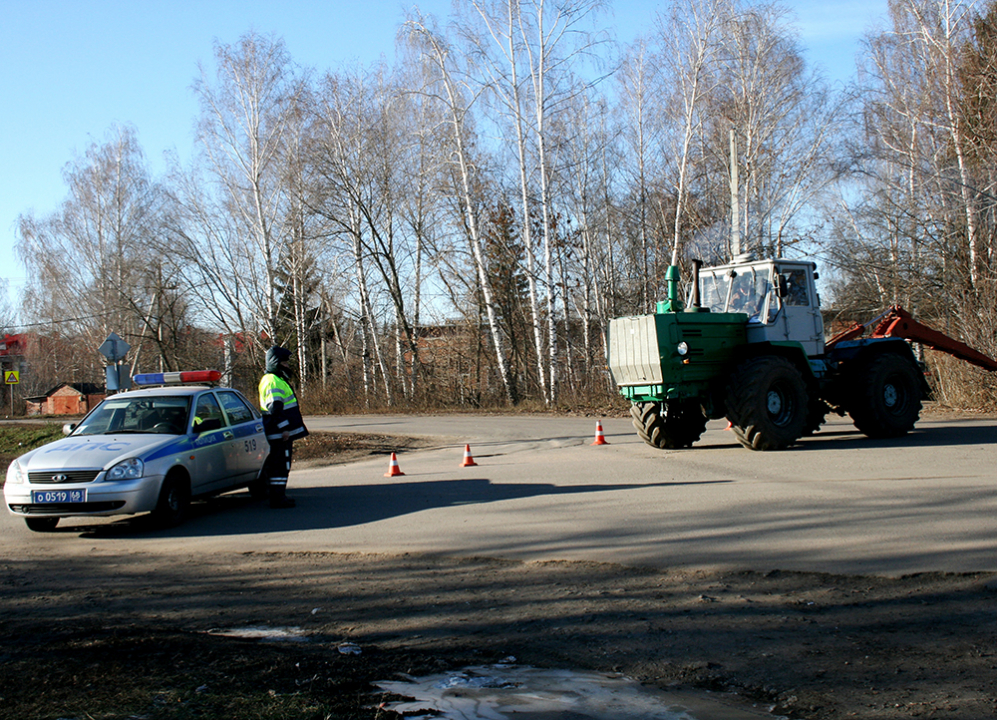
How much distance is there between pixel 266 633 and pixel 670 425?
10620 millimetres

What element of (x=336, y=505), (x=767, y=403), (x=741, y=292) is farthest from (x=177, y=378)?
(x=741, y=292)

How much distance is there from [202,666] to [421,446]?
50.3 feet

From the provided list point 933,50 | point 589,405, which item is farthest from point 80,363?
point 933,50

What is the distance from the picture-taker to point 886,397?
15.4 metres

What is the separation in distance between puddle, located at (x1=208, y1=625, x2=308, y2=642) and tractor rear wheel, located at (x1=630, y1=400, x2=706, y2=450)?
1016 centimetres

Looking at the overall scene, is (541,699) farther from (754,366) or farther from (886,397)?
(886,397)

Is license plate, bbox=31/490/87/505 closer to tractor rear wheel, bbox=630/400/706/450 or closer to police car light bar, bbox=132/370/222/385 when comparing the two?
police car light bar, bbox=132/370/222/385

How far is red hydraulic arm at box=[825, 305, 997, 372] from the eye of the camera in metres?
16.6

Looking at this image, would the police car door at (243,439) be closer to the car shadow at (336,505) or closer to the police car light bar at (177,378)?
the police car light bar at (177,378)

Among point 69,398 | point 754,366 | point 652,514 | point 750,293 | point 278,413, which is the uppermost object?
point 69,398

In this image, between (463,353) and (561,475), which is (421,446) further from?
(463,353)

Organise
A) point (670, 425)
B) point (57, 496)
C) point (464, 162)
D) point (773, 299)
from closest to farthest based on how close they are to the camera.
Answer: point (57, 496), point (773, 299), point (670, 425), point (464, 162)

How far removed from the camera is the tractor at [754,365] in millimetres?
13664

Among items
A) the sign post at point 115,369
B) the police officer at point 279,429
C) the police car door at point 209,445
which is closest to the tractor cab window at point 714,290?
the police officer at point 279,429
